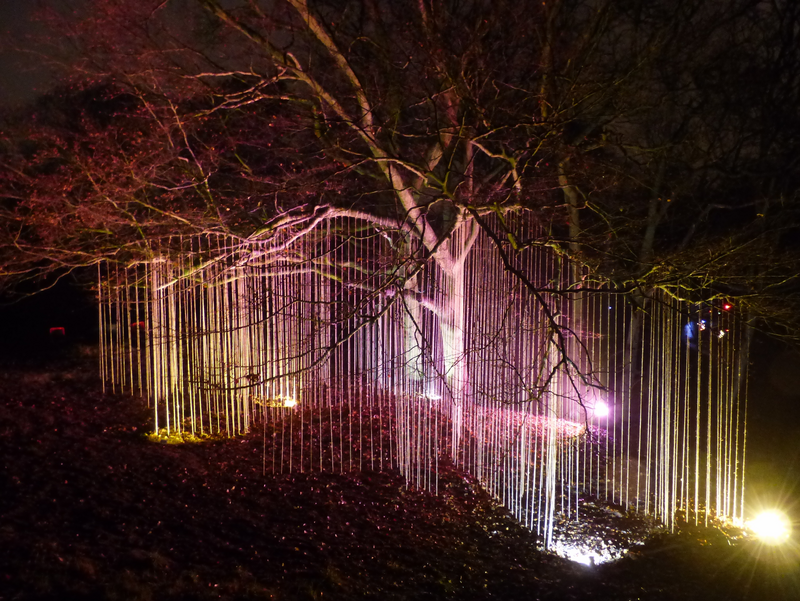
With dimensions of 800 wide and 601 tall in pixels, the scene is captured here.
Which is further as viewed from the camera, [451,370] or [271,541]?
[451,370]

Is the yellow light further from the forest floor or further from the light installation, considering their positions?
the light installation

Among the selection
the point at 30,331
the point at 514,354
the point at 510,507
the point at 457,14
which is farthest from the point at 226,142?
the point at 30,331

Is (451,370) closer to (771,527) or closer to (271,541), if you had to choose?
(271,541)

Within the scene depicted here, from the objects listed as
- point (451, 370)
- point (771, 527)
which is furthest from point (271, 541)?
point (771, 527)

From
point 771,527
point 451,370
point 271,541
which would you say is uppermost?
point 451,370

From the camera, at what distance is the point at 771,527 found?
5.78 m

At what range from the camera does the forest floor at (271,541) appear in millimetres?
4117

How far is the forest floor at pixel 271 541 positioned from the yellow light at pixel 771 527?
0.18 metres

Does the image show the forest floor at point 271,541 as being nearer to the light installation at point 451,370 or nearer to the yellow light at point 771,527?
the yellow light at point 771,527

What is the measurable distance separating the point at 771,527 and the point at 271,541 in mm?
5011

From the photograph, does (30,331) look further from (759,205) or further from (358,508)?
(759,205)

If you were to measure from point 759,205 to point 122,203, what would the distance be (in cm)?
943

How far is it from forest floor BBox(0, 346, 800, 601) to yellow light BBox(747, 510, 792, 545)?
0.18 metres

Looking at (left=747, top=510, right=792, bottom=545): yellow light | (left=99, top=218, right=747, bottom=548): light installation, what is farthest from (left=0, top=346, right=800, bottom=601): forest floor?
(left=99, top=218, right=747, bottom=548): light installation
